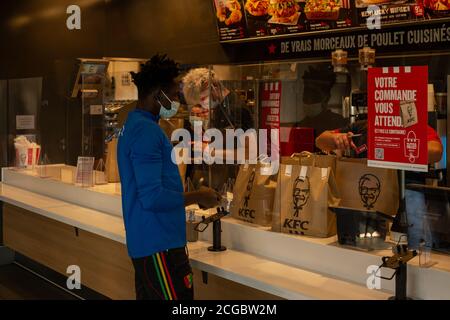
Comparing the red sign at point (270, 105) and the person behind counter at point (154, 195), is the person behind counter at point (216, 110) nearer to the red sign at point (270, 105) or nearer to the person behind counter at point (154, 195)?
the red sign at point (270, 105)

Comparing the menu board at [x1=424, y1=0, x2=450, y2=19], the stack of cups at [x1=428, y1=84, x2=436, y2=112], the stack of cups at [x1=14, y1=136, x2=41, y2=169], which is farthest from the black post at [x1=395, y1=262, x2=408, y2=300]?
the stack of cups at [x1=14, y1=136, x2=41, y2=169]

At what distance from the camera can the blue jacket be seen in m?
2.44

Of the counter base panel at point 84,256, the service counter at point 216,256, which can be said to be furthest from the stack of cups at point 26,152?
the counter base panel at point 84,256

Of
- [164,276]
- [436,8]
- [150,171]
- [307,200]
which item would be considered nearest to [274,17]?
[436,8]

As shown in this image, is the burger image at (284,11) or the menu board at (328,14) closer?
the menu board at (328,14)

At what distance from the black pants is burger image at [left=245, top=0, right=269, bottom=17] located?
3.03 m

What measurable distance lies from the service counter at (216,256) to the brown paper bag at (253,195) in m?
0.06

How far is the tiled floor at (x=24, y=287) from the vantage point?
15.5 feet

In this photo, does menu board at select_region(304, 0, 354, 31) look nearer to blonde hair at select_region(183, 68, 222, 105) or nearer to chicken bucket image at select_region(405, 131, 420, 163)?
blonde hair at select_region(183, 68, 222, 105)

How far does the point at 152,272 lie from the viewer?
8.34 ft

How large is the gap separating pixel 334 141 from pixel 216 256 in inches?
30.9

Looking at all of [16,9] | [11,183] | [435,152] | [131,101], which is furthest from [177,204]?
[16,9]

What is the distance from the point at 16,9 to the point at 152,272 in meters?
4.26

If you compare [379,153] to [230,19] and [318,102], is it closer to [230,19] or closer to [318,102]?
[318,102]
